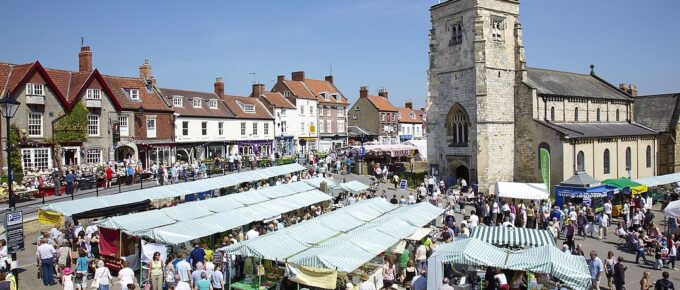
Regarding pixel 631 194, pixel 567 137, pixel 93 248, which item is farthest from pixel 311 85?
pixel 93 248

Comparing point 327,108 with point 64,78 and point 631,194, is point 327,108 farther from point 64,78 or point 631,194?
point 631,194

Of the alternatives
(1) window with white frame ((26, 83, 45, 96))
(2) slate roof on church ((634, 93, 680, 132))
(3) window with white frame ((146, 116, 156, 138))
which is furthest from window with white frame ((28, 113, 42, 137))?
(2) slate roof on church ((634, 93, 680, 132))

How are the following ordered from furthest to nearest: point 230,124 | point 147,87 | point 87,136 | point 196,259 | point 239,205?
point 230,124 → point 147,87 → point 87,136 → point 239,205 → point 196,259

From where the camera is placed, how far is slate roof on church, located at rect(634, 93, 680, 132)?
4544cm

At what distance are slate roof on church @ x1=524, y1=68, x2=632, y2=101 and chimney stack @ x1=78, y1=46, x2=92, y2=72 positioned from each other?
101ft

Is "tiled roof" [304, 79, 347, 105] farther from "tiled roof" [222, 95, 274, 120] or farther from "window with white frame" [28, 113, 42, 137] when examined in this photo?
"window with white frame" [28, 113, 42, 137]

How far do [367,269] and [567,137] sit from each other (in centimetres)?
2449

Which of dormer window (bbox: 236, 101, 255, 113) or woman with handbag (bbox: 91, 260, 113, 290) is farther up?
dormer window (bbox: 236, 101, 255, 113)

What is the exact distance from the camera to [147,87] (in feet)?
→ 135

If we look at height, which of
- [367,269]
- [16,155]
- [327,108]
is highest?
[327,108]

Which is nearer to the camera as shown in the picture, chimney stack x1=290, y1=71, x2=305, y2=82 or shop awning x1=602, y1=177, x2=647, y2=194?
shop awning x1=602, y1=177, x2=647, y2=194

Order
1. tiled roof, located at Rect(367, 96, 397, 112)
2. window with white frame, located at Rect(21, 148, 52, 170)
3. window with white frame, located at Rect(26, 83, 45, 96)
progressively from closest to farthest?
window with white frame, located at Rect(21, 148, 52, 170) → window with white frame, located at Rect(26, 83, 45, 96) → tiled roof, located at Rect(367, 96, 397, 112)

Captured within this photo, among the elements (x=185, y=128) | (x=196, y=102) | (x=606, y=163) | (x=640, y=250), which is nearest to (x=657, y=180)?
(x=606, y=163)

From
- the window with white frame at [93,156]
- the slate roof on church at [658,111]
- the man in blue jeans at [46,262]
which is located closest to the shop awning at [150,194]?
the man in blue jeans at [46,262]
